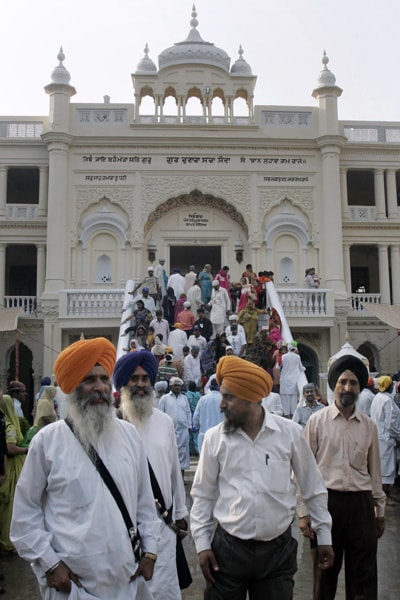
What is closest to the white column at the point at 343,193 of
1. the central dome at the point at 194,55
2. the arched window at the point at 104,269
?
the central dome at the point at 194,55

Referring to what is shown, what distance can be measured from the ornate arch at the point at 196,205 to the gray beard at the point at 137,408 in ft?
59.9

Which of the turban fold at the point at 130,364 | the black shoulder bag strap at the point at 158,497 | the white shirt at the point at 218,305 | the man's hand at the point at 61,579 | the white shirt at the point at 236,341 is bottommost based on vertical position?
the man's hand at the point at 61,579

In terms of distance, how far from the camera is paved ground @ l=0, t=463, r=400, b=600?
539 cm

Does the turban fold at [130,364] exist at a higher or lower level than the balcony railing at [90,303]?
lower

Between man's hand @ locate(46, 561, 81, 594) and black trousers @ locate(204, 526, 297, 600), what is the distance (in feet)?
2.65

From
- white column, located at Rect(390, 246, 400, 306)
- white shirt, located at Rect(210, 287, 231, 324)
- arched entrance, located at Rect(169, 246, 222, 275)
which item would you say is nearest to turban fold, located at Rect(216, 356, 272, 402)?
white shirt, located at Rect(210, 287, 231, 324)

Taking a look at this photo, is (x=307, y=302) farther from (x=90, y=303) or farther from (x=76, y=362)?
(x=76, y=362)

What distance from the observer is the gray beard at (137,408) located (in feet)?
14.8

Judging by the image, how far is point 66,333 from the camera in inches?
834

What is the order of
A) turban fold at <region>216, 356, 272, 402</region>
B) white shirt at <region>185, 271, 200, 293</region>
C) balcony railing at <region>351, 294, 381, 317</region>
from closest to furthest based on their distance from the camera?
turban fold at <region>216, 356, 272, 402</region>, white shirt at <region>185, 271, 200, 293</region>, balcony railing at <region>351, 294, 381, 317</region>

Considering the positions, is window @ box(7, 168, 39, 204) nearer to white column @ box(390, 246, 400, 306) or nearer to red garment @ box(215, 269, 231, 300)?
red garment @ box(215, 269, 231, 300)

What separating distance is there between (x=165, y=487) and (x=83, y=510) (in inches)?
48.8

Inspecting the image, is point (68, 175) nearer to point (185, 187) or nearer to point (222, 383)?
point (185, 187)

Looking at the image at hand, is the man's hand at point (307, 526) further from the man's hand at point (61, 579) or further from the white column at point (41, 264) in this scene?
the white column at point (41, 264)
